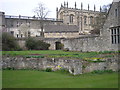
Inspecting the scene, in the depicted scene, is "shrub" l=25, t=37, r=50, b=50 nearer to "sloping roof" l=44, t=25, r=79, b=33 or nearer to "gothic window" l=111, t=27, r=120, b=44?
"sloping roof" l=44, t=25, r=79, b=33

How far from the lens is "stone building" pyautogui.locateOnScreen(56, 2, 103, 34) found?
69.5 m

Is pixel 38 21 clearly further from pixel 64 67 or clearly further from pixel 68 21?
pixel 64 67

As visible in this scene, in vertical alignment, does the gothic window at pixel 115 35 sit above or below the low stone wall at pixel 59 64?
above

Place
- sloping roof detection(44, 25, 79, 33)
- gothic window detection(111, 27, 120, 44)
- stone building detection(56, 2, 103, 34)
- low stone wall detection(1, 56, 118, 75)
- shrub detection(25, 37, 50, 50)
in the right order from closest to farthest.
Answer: low stone wall detection(1, 56, 118, 75) → gothic window detection(111, 27, 120, 44) → shrub detection(25, 37, 50, 50) → sloping roof detection(44, 25, 79, 33) → stone building detection(56, 2, 103, 34)

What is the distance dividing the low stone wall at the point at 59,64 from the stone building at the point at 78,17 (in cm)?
5626

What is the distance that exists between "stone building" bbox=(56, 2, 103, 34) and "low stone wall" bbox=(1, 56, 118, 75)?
56257 millimetres

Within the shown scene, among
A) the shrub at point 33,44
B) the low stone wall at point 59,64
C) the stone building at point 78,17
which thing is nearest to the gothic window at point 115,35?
the low stone wall at point 59,64

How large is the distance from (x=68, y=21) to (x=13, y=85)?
63166mm

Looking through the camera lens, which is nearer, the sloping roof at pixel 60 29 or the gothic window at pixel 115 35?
the gothic window at pixel 115 35

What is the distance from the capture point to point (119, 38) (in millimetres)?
19828

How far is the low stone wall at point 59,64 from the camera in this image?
11.7m

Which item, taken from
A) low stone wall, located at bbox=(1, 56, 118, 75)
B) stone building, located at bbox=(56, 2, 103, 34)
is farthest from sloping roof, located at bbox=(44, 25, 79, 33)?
low stone wall, located at bbox=(1, 56, 118, 75)

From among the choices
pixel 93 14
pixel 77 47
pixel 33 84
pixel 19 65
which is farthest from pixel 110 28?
pixel 93 14

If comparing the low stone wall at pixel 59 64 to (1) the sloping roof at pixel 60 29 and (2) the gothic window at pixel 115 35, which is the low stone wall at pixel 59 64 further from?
(1) the sloping roof at pixel 60 29
